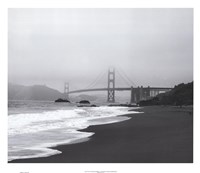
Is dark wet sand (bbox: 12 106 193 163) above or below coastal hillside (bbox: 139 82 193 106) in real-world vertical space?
below

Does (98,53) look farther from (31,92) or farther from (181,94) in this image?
(181,94)

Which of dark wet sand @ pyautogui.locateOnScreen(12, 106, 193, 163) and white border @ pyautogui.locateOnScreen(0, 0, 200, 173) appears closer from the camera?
dark wet sand @ pyautogui.locateOnScreen(12, 106, 193, 163)

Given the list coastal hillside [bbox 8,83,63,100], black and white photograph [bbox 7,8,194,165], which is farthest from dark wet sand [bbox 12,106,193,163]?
coastal hillside [bbox 8,83,63,100]

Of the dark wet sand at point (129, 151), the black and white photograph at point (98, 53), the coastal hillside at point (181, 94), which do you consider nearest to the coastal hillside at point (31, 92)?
the black and white photograph at point (98, 53)

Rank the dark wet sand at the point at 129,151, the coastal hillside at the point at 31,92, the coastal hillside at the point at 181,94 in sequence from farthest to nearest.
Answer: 1. the coastal hillside at the point at 181,94
2. the coastal hillside at the point at 31,92
3. the dark wet sand at the point at 129,151

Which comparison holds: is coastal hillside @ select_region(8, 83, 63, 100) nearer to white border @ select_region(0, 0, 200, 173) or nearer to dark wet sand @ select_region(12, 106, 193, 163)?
white border @ select_region(0, 0, 200, 173)
